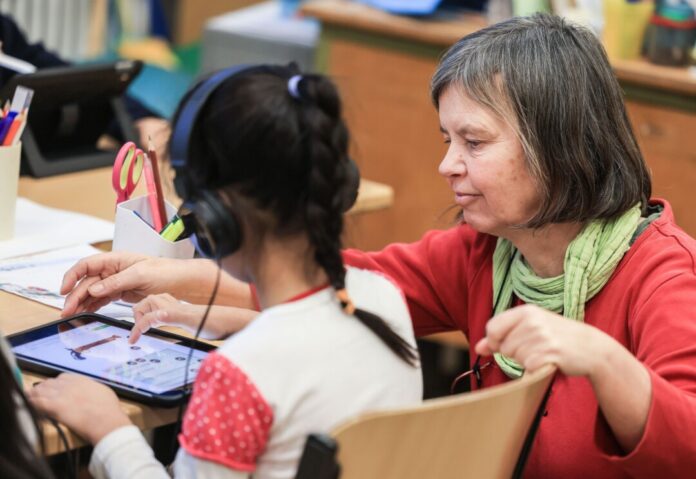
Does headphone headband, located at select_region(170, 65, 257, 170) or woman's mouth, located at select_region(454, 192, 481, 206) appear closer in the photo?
headphone headband, located at select_region(170, 65, 257, 170)

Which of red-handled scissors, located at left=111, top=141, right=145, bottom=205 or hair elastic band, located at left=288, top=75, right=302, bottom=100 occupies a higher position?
hair elastic band, located at left=288, top=75, right=302, bottom=100

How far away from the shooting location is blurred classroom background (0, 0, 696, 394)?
110 inches

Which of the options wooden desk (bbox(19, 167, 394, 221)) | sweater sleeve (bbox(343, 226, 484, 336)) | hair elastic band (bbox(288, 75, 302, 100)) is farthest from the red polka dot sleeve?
wooden desk (bbox(19, 167, 394, 221))

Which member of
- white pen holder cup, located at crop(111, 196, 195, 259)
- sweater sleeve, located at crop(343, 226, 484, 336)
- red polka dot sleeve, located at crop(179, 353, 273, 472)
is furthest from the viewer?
sweater sleeve, located at crop(343, 226, 484, 336)

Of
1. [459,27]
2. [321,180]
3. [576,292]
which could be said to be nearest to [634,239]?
[576,292]

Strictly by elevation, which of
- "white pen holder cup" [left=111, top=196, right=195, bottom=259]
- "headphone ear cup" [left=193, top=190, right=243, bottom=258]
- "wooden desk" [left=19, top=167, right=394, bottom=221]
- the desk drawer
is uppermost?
"headphone ear cup" [left=193, top=190, right=243, bottom=258]

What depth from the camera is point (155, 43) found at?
5.12 meters

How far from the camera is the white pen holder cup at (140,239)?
1488 mm

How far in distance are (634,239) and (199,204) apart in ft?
2.10

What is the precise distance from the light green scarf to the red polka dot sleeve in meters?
0.52

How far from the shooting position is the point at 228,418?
977mm

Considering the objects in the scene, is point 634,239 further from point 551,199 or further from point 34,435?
point 34,435

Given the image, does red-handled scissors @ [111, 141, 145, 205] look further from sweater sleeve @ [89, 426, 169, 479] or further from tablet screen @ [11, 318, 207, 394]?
sweater sleeve @ [89, 426, 169, 479]

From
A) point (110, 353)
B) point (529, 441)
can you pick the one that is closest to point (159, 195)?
point (110, 353)
